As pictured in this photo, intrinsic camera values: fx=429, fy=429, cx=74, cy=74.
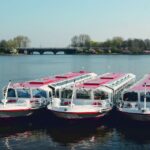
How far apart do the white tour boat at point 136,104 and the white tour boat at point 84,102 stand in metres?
1.87

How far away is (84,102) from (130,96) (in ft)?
16.3

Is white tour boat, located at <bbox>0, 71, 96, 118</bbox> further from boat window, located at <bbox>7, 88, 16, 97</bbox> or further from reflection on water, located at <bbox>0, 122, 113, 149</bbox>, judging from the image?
reflection on water, located at <bbox>0, 122, 113, 149</bbox>

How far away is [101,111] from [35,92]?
8.74 metres

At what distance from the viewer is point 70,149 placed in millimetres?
37312

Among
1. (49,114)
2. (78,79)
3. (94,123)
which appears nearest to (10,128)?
(49,114)

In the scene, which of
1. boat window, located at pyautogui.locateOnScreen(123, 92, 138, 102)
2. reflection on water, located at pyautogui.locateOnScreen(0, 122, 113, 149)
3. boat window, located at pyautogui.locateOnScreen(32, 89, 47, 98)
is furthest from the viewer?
boat window, located at pyautogui.locateOnScreen(32, 89, 47, 98)

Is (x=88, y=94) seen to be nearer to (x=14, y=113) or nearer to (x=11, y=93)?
(x=14, y=113)

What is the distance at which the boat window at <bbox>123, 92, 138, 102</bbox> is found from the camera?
45.7 meters

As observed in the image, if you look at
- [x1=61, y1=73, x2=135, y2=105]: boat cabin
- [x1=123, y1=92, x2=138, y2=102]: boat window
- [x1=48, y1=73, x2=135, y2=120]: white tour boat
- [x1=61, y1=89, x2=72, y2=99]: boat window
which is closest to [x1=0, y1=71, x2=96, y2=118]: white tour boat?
[x1=61, y1=89, x2=72, y2=99]: boat window

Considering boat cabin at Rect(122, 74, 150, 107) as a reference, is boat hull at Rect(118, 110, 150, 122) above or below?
below

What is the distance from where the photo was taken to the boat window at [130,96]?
150 feet

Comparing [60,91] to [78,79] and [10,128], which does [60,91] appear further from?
[78,79]

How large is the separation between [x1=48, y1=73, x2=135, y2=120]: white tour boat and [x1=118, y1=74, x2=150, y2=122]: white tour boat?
73.4 inches

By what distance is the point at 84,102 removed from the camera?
151 feet
